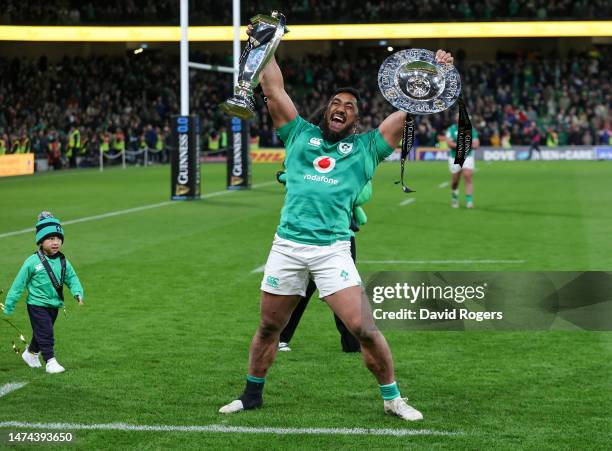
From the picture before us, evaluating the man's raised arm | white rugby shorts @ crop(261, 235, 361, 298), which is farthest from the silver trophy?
white rugby shorts @ crop(261, 235, 361, 298)

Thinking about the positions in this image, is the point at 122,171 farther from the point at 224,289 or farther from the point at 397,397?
the point at 397,397

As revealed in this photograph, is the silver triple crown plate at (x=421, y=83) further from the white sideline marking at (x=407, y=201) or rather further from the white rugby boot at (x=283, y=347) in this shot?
the white sideline marking at (x=407, y=201)

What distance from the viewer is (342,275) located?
22.0 ft

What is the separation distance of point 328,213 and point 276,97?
2.65ft

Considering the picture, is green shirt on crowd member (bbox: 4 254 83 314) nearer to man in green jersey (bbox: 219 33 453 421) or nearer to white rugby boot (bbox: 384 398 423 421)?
man in green jersey (bbox: 219 33 453 421)

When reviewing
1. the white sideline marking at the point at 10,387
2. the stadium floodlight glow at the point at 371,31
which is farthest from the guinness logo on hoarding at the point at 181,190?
the stadium floodlight glow at the point at 371,31

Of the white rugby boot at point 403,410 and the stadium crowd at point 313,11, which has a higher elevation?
the stadium crowd at point 313,11

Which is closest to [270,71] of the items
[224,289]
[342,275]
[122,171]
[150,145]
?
[342,275]

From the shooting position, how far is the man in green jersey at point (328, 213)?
670 cm

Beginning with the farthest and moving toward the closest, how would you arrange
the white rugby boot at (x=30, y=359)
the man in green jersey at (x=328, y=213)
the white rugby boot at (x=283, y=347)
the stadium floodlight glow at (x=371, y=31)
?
the stadium floodlight glow at (x=371, y=31) < the white rugby boot at (x=283, y=347) < the white rugby boot at (x=30, y=359) < the man in green jersey at (x=328, y=213)

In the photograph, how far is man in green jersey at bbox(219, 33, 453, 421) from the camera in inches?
264

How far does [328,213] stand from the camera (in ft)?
22.1

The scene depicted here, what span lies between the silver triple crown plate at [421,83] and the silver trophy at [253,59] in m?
0.73

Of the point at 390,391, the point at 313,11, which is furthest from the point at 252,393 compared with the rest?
the point at 313,11
